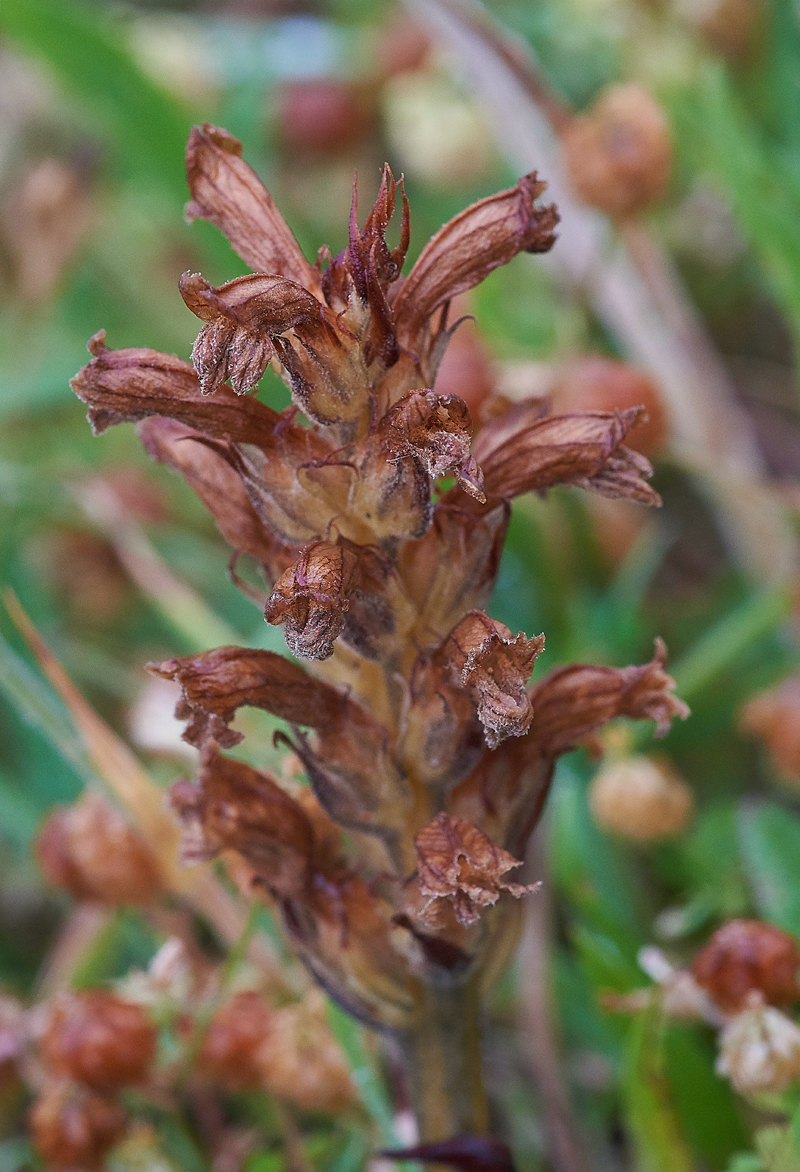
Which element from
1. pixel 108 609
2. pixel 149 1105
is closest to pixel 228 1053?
pixel 149 1105

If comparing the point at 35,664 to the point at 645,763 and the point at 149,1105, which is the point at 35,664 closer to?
the point at 149,1105

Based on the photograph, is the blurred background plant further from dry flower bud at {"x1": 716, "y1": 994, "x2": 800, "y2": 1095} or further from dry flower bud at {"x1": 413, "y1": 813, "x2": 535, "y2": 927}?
dry flower bud at {"x1": 413, "y1": 813, "x2": 535, "y2": 927}

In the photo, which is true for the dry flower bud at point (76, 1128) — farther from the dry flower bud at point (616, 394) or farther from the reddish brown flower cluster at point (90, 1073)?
the dry flower bud at point (616, 394)

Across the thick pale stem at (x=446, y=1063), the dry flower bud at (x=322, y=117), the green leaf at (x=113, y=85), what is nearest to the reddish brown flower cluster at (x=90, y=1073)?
the thick pale stem at (x=446, y=1063)

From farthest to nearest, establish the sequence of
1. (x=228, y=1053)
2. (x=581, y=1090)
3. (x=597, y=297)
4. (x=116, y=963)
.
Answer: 1. (x=597, y=297)
2. (x=116, y=963)
3. (x=581, y=1090)
4. (x=228, y=1053)

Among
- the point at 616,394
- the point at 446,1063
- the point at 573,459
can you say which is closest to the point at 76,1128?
the point at 446,1063

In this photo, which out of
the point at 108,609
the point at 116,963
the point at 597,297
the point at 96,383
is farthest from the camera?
the point at 108,609
